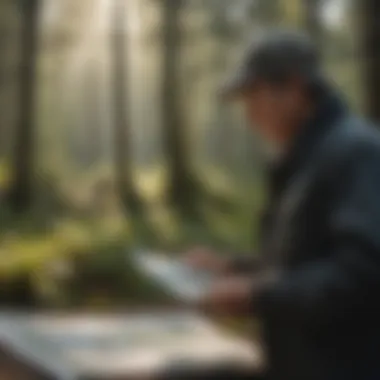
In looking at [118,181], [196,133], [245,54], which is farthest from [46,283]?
[245,54]

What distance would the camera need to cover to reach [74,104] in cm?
116

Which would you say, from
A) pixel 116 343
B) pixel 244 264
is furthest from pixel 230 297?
pixel 116 343

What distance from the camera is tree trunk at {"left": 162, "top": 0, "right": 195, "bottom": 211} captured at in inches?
46.1

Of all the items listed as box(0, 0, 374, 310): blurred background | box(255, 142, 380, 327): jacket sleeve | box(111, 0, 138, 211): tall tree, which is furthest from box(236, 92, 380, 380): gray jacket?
box(111, 0, 138, 211): tall tree

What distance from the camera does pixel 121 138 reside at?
117 centimetres

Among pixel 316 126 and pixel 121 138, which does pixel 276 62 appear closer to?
pixel 316 126

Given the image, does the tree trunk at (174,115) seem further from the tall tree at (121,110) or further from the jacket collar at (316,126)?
the jacket collar at (316,126)

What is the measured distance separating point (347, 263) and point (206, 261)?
9.1 inches

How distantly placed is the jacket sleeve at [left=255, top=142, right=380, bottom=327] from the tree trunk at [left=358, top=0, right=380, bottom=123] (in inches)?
7.8

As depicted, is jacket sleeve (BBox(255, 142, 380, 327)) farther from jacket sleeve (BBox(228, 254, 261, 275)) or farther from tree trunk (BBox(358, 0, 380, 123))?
tree trunk (BBox(358, 0, 380, 123))

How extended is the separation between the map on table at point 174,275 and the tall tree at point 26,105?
19 cm

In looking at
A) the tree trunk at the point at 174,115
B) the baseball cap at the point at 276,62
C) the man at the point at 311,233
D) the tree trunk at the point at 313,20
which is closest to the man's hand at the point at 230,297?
the man at the point at 311,233

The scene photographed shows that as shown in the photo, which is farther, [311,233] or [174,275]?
[174,275]

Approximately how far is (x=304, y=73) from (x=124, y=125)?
268 millimetres
